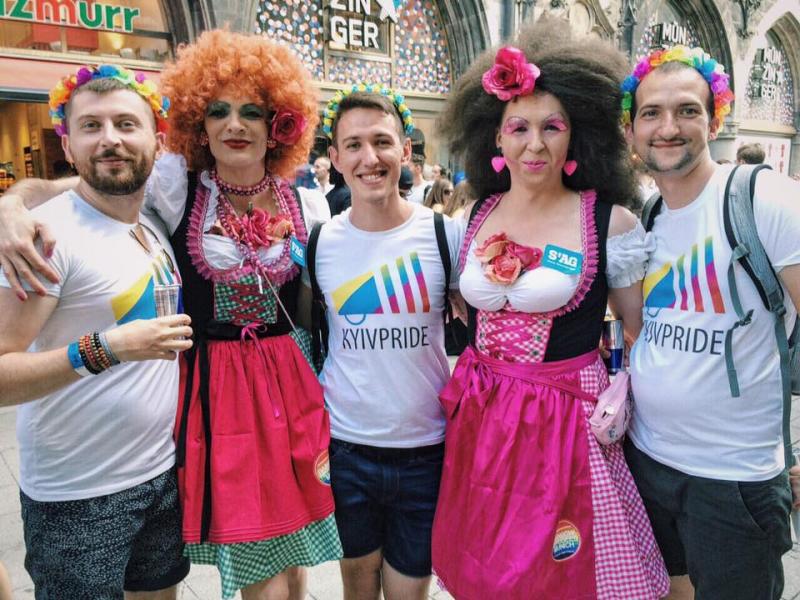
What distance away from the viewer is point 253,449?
2.10 m

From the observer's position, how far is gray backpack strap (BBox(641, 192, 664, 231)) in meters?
2.15

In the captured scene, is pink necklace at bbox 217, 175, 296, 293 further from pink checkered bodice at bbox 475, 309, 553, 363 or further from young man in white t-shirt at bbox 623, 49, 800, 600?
young man in white t-shirt at bbox 623, 49, 800, 600

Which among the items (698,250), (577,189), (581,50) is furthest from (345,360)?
(581,50)

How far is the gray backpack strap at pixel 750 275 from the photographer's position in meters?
1.80

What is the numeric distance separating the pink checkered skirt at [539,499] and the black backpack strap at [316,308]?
24.4 inches

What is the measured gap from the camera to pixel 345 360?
2312 millimetres

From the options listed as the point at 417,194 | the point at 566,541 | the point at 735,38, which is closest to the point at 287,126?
the point at 566,541

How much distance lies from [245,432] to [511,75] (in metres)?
1.57

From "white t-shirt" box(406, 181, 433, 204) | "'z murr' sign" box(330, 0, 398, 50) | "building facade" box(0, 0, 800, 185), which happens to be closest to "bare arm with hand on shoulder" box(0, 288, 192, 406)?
"building facade" box(0, 0, 800, 185)

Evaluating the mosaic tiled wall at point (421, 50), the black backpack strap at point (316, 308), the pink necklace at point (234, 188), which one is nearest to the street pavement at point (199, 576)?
the black backpack strap at point (316, 308)

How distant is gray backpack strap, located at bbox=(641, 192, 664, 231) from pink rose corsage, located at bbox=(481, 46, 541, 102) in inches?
23.5

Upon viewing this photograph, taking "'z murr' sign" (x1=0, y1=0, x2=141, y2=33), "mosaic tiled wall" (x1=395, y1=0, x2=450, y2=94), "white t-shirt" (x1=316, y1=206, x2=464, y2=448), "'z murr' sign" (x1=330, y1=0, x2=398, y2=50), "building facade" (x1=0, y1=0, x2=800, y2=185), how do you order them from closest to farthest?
"white t-shirt" (x1=316, y1=206, x2=464, y2=448)
"'z murr' sign" (x1=0, y1=0, x2=141, y2=33)
"building facade" (x1=0, y1=0, x2=800, y2=185)
"'z murr' sign" (x1=330, y1=0, x2=398, y2=50)
"mosaic tiled wall" (x1=395, y1=0, x2=450, y2=94)

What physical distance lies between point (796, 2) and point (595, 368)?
20.1 metres

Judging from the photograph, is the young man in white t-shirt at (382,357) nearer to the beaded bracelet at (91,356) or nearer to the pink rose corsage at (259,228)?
the pink rose corsage at (259,228)
